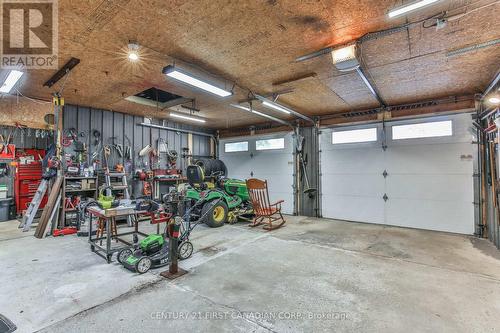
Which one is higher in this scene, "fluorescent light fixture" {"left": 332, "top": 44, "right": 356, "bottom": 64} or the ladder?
"fluorescent light fixture" {"left": 332, "top": 44, "right": 356, "bottom": 64}

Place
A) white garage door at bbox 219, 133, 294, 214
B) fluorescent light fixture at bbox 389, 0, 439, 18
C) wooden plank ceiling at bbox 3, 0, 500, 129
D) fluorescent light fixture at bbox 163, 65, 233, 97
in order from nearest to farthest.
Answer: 1. fluorescent light fixture at bbox 389, 0, 439, 18
2. wooden plank ceiling at bbox 3, 0, 500, 129
3. fluorescent light fixture at bbox 163, 65, 233, 97
4. white garage door at bbox 219, 133, 294, 214

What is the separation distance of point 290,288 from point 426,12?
3.14 meters

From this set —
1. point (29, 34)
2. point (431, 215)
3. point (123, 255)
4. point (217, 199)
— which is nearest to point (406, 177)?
point (431, 215)

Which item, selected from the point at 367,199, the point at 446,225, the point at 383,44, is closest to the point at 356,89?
the point at 383,44

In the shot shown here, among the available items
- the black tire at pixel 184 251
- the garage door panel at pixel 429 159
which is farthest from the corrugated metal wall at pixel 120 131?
the garage door panel at pixel 429 159

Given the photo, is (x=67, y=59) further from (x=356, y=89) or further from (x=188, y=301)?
(x=356, y=89)

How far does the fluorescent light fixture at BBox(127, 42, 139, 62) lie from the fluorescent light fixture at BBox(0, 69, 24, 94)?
2106 mm

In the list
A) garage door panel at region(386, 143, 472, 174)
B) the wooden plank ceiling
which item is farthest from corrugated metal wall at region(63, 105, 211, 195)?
garage door panel at region(386, 143, 472, 174)

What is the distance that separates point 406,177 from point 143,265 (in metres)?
5.74

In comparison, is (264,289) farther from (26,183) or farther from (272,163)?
(26,183)

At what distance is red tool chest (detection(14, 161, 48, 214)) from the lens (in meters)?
5.76

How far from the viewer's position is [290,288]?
265 cm

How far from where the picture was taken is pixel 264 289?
8.60 ft

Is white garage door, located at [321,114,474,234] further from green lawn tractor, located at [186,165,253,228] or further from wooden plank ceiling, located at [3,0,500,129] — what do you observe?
green lawn tractor, located at [186,165,253,228]
